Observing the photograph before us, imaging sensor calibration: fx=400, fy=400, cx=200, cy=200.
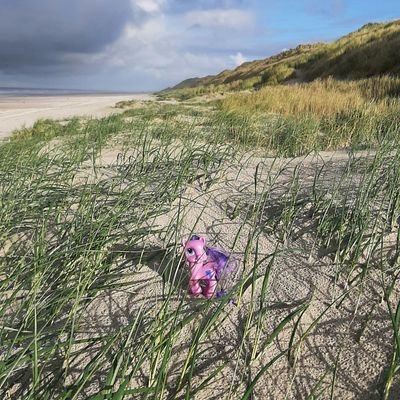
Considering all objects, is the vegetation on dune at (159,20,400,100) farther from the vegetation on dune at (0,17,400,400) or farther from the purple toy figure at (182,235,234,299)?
the purple toy figure at (182,235,234,299)

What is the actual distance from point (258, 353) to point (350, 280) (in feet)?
1.53

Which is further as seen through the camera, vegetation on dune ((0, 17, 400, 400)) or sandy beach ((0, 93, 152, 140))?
sandy beach ((0, 93, 152, 140))

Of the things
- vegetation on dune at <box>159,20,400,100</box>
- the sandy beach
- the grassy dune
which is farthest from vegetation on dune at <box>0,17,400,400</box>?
vegetation on dune at <box>159,20,400,100</box>

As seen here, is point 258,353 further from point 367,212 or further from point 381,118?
point 381,118

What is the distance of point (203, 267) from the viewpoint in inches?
52.1

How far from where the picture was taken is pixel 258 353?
42.5 inches

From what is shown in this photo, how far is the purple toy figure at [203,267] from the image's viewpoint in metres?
1.31

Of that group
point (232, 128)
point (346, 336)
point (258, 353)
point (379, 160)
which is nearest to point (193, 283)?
point (258, 353)

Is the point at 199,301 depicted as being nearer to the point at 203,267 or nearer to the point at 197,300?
the point at 197,300

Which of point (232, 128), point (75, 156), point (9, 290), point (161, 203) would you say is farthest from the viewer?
point (232, 128)

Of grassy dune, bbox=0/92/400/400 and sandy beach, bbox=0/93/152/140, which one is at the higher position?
grassy dune, bbox=0/92/400/400

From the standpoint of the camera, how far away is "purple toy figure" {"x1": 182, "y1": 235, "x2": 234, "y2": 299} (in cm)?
131

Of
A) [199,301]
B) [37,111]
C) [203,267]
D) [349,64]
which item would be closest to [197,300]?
[199,301]

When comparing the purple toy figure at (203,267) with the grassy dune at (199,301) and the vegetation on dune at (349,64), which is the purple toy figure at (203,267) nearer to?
the grassy dune at (199,301)
